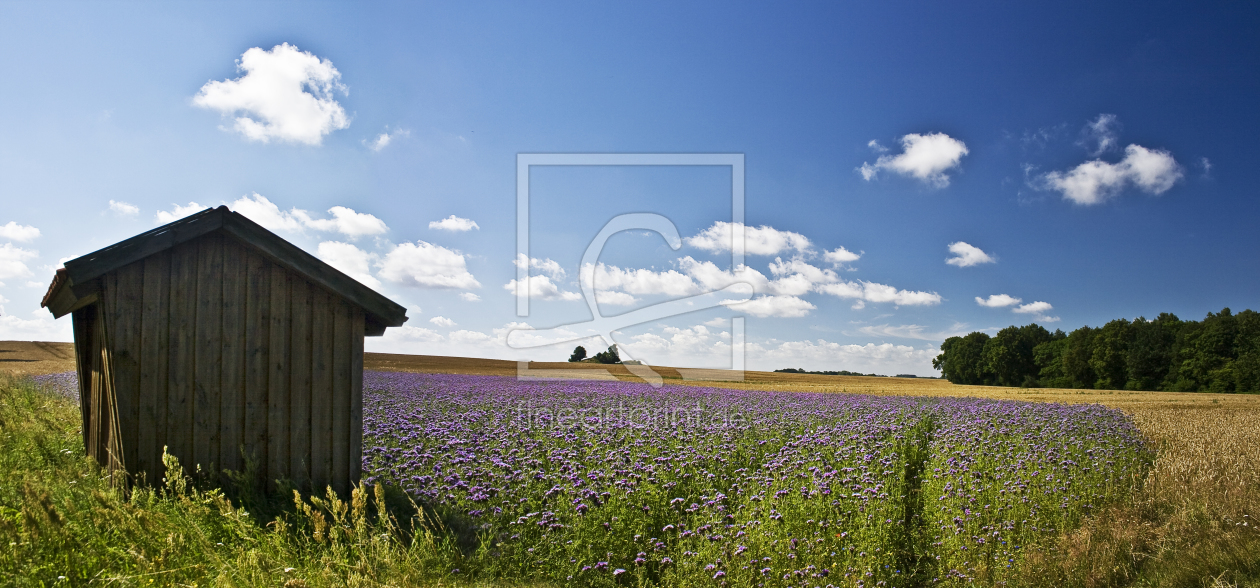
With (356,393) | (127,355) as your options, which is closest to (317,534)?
(356,393)

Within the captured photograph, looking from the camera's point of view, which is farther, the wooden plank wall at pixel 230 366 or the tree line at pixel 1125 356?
the tree line at pixel 1125 356

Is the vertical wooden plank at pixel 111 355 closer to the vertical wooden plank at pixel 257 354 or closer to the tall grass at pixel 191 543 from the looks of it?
the tall grass at pixel 191 543

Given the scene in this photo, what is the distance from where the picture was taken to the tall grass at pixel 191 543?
143 inches

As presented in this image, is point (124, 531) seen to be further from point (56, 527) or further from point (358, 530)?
point (358, 530)

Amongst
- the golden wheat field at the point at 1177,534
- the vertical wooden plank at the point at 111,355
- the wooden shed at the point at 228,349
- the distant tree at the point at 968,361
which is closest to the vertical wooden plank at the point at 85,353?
the wooden shed at the point at 228,349

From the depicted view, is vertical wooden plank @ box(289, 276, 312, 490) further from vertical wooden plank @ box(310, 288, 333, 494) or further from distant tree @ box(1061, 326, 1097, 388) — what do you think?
distant tree @ box(1061, 326, 1097, 388)

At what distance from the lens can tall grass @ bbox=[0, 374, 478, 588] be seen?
3.62 meters

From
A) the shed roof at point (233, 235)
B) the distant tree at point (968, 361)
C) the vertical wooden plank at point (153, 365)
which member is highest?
the shed roof at point (233, 235)

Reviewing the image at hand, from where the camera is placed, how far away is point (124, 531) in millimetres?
3971

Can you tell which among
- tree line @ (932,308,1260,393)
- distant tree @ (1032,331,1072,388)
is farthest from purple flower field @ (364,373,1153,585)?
distant tree @ (1032,331,1072,388)

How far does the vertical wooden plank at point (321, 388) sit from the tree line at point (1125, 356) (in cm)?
6318

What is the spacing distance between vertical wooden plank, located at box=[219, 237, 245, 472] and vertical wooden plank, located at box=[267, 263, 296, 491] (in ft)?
0.86

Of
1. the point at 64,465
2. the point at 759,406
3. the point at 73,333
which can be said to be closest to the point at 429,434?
the point at 64,465

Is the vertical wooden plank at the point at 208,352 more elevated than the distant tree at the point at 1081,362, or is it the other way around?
the vertical wooden plank at the point at 208,352
